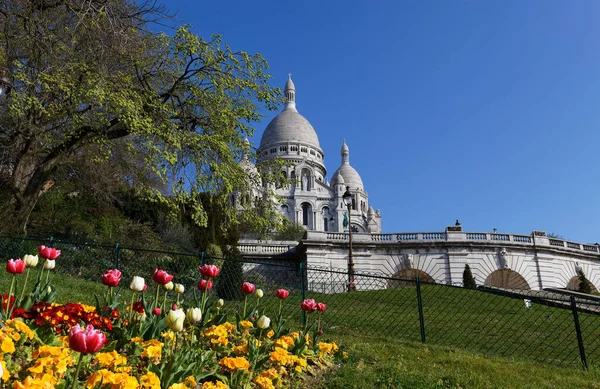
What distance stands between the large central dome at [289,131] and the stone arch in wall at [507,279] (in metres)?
54.8

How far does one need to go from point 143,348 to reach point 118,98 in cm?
828

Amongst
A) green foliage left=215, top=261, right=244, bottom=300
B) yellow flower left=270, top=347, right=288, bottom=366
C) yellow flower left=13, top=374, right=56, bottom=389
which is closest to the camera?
yellow flower left=13, top=374, right=56, bottom=389

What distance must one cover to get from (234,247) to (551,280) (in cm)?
1921

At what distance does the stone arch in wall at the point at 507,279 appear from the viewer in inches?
1032

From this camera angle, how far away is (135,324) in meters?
4.16

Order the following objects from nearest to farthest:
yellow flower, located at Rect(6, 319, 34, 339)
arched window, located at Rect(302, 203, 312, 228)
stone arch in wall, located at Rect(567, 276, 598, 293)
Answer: yellow flower, located at Rect(6, 319, 34, 339)
stone arch in wall, located at Rect(567, 276, 598, 293)
arched window, located at Rect(302, 203, 312, 228)

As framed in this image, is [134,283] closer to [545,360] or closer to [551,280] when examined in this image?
[545,360]

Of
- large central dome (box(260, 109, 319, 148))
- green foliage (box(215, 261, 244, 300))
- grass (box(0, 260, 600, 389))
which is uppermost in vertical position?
large central dome (box(260, 109, 319, 148))

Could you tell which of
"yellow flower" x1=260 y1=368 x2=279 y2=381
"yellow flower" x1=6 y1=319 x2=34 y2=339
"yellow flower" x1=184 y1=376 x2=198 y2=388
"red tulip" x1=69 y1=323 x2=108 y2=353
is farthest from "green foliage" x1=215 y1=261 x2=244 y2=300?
"red tulip" x1=69 y1=323 x2=108 y2=353

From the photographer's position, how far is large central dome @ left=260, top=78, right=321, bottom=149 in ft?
260

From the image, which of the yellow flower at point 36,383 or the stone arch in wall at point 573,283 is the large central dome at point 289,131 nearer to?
the stone arch in wall at point 573,283

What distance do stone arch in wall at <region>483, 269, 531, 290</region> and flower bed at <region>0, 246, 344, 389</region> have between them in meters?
24.1

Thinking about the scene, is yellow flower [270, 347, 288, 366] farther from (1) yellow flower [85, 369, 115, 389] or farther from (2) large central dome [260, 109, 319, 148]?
(2) large central dome [260, 109, 319, 148]

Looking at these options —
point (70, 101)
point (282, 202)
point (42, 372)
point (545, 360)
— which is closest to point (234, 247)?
point (282, 202)
